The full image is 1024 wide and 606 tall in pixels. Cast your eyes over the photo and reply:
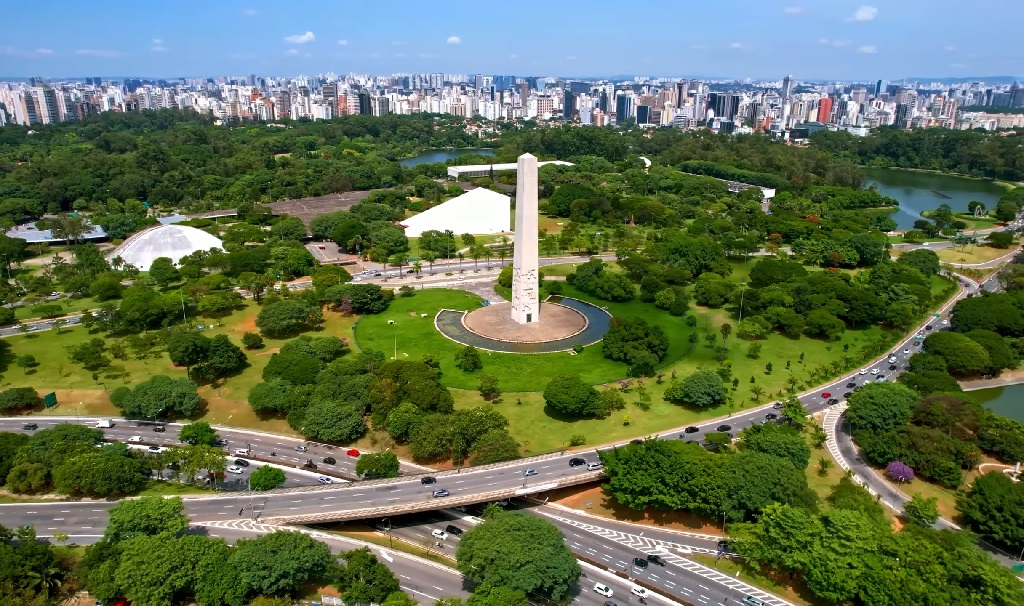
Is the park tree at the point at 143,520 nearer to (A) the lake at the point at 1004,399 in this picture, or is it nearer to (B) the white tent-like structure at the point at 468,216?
(A) the lake at the point at 1004,399

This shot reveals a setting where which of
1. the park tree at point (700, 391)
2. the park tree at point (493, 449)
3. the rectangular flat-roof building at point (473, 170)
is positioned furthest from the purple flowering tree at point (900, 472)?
the rectangular flat-roof building at point (473, 170)

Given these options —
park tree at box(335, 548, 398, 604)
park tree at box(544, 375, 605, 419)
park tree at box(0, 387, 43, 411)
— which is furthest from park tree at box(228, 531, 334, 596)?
park tree at box(0, 387, 43, 411)

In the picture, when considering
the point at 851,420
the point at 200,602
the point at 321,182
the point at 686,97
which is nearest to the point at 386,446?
the point at 200,602

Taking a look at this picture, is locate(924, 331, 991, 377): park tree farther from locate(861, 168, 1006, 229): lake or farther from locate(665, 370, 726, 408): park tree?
locate(861, 168, 1006, 229): lake

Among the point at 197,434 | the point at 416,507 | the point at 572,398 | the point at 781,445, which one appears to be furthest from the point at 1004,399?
the point at 197,434

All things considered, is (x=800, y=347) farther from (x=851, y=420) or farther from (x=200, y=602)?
(x=200, y=602)

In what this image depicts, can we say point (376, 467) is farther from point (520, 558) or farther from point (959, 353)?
point (959, 353)

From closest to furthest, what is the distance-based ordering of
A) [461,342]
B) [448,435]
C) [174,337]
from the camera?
[448,435]
[174,337]
[461,342]
